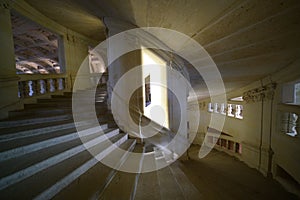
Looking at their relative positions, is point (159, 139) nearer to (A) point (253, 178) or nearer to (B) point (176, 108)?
(B) point (176, 108)

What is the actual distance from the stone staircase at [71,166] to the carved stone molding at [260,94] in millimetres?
2717

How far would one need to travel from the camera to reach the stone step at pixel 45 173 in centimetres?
108

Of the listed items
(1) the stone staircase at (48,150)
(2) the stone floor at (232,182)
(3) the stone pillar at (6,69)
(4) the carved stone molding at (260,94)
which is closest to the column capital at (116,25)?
(1) the stone staircase at (48,150)

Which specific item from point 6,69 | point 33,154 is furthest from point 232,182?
point 6,69

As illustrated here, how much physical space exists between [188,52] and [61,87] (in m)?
3.43

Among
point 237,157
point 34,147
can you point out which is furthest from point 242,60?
point 237,157

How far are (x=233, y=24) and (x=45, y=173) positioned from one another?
7.48 ft

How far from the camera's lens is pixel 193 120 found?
6.68 metres

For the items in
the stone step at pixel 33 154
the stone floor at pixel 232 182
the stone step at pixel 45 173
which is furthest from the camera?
the stone floor at pixel 232 182

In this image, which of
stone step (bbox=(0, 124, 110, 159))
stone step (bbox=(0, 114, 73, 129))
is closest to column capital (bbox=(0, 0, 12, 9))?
stone step (bbox=(0, 114, 73, 129))

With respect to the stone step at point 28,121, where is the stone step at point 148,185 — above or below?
below

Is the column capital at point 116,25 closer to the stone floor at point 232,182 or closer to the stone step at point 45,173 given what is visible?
the stone step at point 45,173

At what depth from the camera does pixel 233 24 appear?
62.9 inches

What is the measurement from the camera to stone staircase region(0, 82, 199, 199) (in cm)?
118
